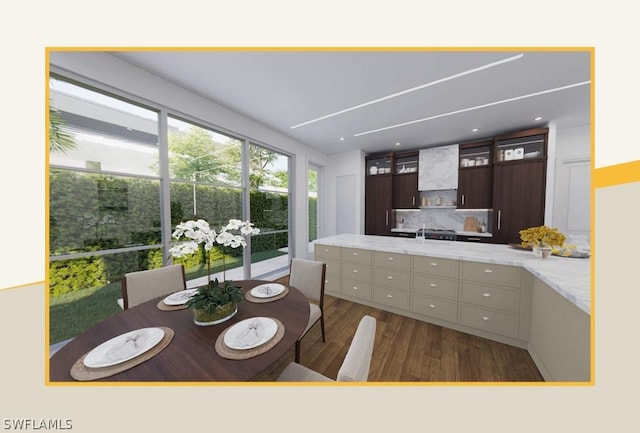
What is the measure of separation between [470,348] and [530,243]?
1249 mm

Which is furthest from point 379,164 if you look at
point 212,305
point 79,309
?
point 79,309

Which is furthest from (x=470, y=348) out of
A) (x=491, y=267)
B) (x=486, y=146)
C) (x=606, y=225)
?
(x=486, y=146)

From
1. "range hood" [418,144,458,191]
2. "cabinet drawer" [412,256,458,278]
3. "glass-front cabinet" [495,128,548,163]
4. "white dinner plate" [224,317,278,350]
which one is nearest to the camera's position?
"white dinner plate" [224,317,278,350]

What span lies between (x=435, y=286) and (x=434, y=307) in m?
0.24

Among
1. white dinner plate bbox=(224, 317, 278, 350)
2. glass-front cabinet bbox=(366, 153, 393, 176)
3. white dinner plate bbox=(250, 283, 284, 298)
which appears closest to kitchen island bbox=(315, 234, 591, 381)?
white dinner plate bbox=(250, 283, 284, 298)

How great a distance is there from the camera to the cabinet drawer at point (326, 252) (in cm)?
279

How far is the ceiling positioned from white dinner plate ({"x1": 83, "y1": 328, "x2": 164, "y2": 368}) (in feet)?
6.08

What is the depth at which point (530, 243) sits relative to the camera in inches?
77.2

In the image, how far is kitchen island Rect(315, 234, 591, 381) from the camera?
120 cm

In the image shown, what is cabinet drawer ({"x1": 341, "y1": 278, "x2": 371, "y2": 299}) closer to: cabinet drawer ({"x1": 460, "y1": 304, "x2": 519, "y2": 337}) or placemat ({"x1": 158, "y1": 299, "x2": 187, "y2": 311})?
cabinet drawer ({"x1": 460, "y1": 304, "x2": 519, "y2": 337})

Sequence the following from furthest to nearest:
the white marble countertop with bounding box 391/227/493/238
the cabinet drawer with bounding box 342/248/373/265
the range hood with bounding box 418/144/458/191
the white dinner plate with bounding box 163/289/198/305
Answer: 1. the range hood with bounding box 418/144/458/191
2. the white marble countertop with bounding box 391/227/493/238
3. the cabinet drawer with bounding box 342/248/373/265
4. the white dinner plate with bounding box 163/289/198/305

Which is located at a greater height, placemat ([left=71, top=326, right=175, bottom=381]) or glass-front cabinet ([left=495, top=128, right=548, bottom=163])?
glass-front cabinet ([left=495, top=128, right=548, bottom=163])

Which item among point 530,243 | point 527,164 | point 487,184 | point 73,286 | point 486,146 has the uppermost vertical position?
point 486,146

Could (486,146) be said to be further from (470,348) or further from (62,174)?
(62,174)
